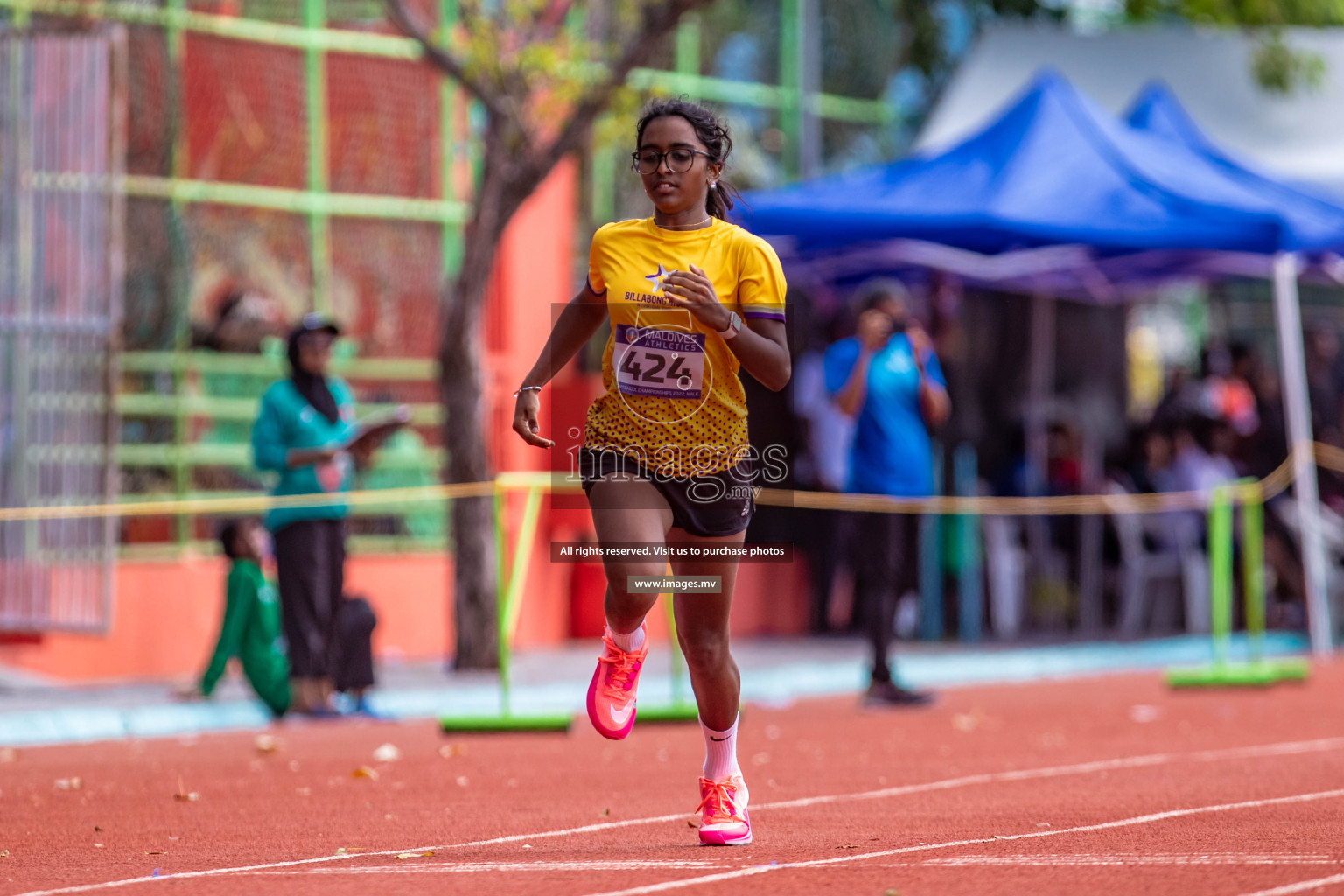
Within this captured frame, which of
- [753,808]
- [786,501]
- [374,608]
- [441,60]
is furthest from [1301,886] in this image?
[374,608]

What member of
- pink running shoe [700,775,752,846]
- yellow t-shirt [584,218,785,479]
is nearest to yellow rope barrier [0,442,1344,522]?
yellow t-shirt [584,218,785,479]

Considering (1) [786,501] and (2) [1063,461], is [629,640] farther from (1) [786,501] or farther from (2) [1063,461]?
(2) [1063,461]

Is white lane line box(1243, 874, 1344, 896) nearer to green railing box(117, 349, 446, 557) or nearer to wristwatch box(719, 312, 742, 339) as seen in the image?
wristwatch box(719, 312, 742, 339)

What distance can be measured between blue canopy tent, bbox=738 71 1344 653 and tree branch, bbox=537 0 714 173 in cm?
256

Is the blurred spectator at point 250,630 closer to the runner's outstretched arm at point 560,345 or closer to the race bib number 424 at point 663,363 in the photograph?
the runner's outstretched arm at point 560,345

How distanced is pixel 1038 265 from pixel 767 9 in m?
3.27

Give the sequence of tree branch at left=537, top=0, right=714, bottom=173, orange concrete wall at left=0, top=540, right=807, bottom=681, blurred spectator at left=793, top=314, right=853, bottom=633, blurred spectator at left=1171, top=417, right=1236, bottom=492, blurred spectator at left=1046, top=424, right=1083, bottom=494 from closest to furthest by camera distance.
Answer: tree branch at left=537, top=0, right=714, bottom=173, orange concrete wall at left=0, top=540, right=807, bottom=681, blurred spectator at left=793, top=314, right=853, bottom=633, blurred spectator at left=1171, top=417, right=1236, bottom=492, blurred spectator at left=1046, top=424, right=1083, bottom=494

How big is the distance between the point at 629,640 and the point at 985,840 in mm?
1199

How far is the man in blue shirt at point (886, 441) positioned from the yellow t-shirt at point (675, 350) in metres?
5.97

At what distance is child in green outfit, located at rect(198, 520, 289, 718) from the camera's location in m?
11.8

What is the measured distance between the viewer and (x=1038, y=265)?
18.0 meters

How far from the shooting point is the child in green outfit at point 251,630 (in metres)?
11.8

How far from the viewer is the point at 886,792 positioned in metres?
8.42

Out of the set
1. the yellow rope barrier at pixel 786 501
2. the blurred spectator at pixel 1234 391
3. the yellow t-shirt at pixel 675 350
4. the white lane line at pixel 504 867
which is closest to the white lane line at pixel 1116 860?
the white lane line at pixel 504 867
